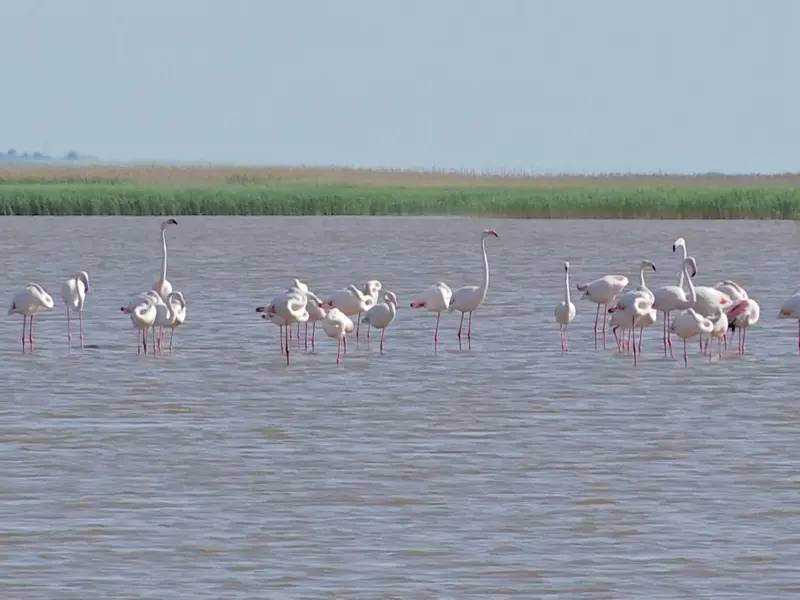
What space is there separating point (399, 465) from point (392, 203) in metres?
37.8

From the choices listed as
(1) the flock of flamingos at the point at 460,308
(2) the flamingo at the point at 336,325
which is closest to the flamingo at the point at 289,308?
(1) the flock of flamingos at the point at 460,308

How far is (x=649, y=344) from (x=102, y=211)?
31.8m

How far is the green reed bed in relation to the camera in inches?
1708

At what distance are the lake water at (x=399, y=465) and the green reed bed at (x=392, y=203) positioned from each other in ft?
75.1

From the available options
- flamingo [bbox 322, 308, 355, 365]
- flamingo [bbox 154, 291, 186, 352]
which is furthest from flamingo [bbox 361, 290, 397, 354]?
flamingo [bbox 154, 291, 186, 352]

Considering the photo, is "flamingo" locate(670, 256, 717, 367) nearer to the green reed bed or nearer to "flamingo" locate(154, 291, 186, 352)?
"flamingo" locate(154, 291, 186, 352)

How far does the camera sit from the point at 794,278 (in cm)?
2592

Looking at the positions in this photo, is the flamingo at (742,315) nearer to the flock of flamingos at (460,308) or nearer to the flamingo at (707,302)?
the flock of flamingos at (460,308)

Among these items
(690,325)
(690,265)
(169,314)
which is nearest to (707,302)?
(690,265)

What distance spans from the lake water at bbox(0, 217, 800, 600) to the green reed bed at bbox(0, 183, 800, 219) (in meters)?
22.9

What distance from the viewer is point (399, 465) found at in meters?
10.2

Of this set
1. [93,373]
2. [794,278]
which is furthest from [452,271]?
[93,373]

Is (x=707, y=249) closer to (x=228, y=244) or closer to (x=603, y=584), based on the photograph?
(x=228, y=244)

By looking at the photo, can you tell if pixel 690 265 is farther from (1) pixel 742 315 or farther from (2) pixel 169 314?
(2) pixel 169 314
